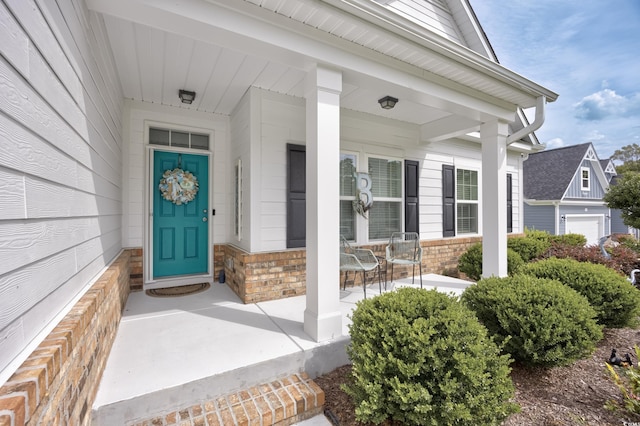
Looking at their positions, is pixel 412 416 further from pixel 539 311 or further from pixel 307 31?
pixel 307 31

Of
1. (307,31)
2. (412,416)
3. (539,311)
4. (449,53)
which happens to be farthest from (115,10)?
(539,311)

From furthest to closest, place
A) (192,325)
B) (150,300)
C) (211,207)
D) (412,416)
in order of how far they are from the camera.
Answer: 1. (211,207)
2. (150,300)
3. (192,325)
4. (412,416)

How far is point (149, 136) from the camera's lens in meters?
3.94

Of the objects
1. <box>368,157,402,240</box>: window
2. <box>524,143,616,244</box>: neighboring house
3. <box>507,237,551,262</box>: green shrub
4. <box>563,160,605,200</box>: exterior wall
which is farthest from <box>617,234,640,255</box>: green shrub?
<box>368,157,402,240</box>: window

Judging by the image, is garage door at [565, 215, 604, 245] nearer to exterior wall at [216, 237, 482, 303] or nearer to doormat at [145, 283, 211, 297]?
exterior wall at [216, 237, 482, 303]

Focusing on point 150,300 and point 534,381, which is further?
point 150,300

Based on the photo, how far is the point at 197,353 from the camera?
7.10 ft

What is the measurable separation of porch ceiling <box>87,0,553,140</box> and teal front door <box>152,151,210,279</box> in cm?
83

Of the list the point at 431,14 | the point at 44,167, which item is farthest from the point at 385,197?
the point at 44,167

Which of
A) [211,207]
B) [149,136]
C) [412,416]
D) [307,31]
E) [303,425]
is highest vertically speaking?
[307,31]

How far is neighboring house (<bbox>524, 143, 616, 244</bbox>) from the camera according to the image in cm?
1212

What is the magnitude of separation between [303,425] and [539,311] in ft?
6.73

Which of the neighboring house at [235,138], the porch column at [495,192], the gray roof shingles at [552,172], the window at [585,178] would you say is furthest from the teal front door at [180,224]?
the window at [585,178]

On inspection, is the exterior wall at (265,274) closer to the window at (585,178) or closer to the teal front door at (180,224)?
the teal front door at (180,224)
